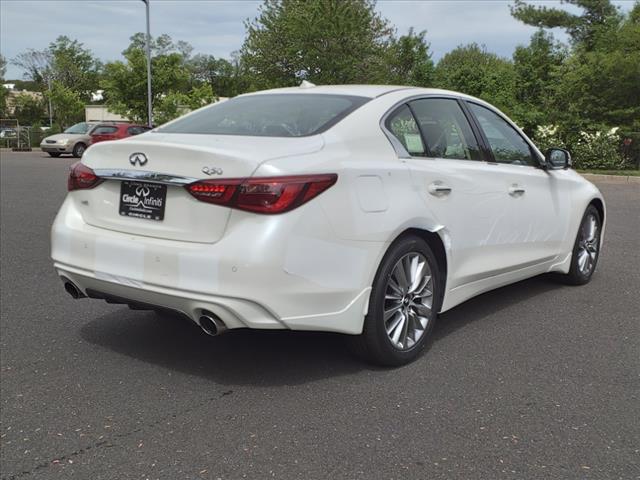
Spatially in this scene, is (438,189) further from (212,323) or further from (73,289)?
(73,289)

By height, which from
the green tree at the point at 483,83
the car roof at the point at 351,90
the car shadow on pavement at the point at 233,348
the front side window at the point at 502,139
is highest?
the green tree at the point at 483,83

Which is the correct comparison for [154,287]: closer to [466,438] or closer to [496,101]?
[466,438]

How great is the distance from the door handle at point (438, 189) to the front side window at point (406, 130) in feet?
0.69

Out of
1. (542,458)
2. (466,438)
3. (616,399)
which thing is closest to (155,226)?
(466,438)

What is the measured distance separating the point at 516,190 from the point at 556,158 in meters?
0.79

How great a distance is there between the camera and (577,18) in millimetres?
27859

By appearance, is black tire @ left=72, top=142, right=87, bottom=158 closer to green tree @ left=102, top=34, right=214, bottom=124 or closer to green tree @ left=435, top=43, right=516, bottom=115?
green tree @ left=102, top=34, right=214, bottom=124

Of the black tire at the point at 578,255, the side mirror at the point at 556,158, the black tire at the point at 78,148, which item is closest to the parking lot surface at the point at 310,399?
the black tire at the point at 578,255

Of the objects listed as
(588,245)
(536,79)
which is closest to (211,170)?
(588,245)

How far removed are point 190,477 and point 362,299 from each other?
4.14 ft

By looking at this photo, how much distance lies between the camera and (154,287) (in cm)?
331

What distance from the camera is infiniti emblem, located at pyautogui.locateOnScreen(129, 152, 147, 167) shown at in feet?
11.2

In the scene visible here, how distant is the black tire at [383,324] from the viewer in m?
3.55

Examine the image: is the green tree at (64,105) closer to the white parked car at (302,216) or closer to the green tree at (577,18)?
the green tree at (577,18)
